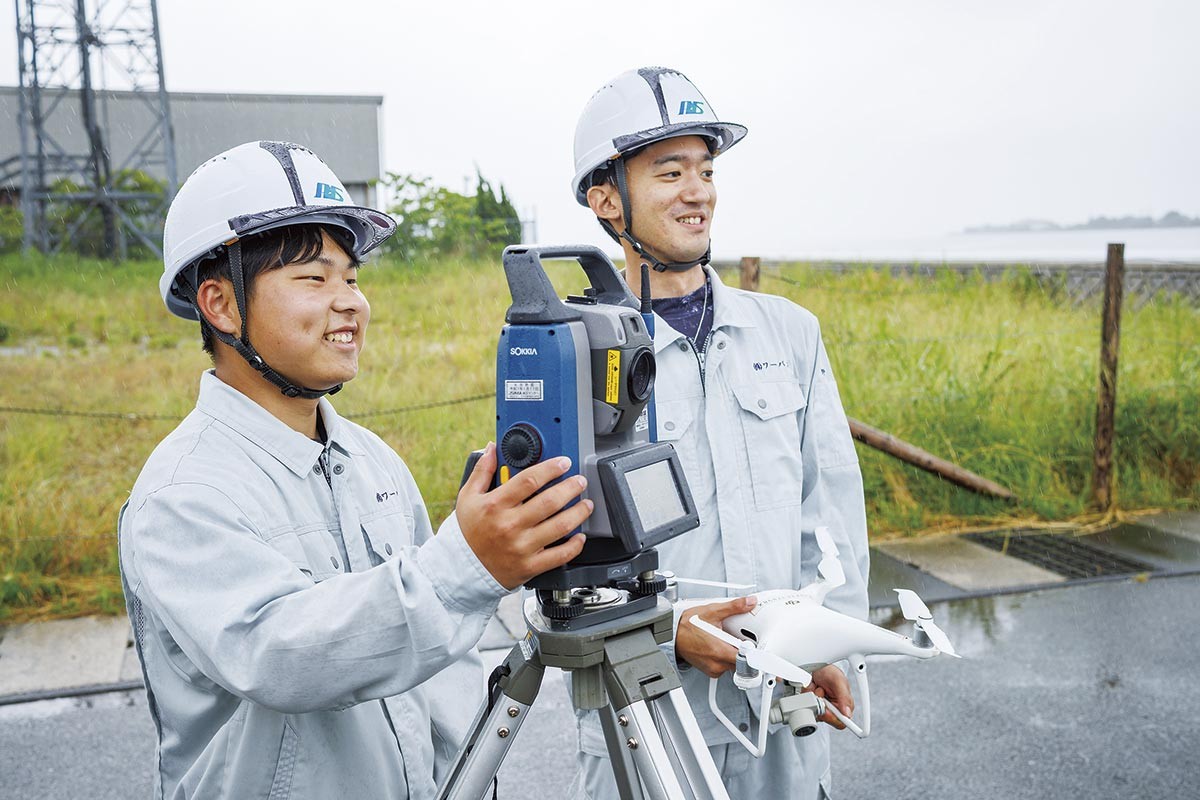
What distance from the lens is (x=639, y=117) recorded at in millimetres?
2176

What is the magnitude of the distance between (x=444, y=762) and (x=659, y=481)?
0.72m

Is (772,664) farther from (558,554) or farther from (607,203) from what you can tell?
(607,203)

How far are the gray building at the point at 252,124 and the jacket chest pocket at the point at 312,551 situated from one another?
15399 mm

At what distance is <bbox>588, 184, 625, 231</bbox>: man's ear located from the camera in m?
2.31

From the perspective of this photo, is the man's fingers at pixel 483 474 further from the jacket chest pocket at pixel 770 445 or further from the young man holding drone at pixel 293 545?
the jacket chest pocket at pixel 770 445

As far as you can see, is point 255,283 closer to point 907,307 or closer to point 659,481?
point 659,481

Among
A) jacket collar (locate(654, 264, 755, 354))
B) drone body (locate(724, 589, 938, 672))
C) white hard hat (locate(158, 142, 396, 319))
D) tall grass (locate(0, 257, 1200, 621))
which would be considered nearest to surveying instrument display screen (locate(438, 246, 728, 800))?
drone body (locate(724, 589, 938, 672))

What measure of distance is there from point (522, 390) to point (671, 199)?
0.96 m

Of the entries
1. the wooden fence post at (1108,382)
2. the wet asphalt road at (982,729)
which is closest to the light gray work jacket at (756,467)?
the wet asphalt road at (982,729)

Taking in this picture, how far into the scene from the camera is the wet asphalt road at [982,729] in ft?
11.1

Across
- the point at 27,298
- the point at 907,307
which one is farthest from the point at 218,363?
the point at 27,298

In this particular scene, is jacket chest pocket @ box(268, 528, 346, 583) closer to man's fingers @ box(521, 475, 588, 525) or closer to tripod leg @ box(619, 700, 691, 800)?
man's fingers @ box(521, 475, 588, 525)

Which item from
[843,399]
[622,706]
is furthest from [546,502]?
[843,399]

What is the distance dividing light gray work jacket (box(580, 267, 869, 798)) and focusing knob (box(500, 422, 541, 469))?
0.76 m
